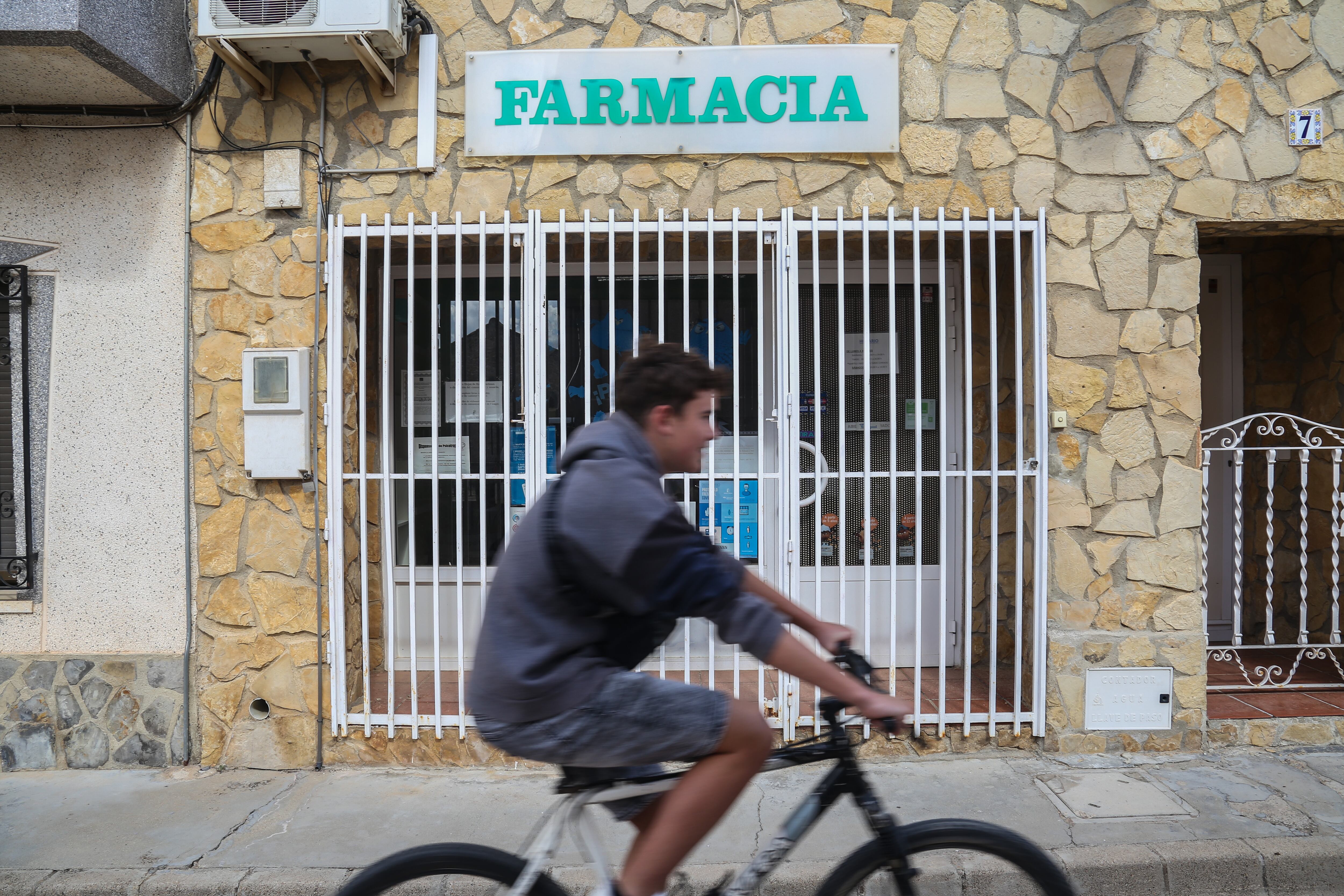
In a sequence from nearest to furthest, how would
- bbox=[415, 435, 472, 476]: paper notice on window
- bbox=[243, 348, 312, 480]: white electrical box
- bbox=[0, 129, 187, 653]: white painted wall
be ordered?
1. bbox=[243, 348, 312, 480]: white electrical box
2. bbox=[0, 129, 187, 653]: white painted wall
3. bbox=[415, 435, 472, 476]: paper notice on window

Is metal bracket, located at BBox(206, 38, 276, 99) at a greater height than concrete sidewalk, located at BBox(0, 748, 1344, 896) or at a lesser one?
greater

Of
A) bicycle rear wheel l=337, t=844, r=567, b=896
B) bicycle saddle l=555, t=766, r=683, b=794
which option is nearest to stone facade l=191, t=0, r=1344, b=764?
bicycle rear wheel l=337, t=844, r=567, b=896

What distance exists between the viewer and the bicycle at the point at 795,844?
2107 mm

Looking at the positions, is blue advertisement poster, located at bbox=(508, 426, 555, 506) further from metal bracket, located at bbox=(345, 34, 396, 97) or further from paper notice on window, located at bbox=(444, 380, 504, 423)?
metal bracket, located at bbox=(345, 34, 396, 97)

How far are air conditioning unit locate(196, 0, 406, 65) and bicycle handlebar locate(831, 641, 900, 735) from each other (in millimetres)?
3660

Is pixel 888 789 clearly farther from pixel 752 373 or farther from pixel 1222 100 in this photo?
pixel 1222 100

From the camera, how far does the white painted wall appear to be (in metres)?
4.67

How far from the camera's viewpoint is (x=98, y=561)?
466cm

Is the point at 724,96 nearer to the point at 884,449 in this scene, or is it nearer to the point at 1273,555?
the point at 884,449

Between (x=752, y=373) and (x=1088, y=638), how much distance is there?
2245 millimetres

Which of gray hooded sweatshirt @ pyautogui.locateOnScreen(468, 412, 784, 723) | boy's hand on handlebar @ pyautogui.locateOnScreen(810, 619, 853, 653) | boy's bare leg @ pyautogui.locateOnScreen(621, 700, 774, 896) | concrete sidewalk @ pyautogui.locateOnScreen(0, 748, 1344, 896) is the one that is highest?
gray hooded sweatshirt @ pyautogui.locateOnScreen(468, 412, 784, 723)

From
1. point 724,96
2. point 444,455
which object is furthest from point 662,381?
point 444,455

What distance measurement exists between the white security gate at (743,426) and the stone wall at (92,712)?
0.85 meters

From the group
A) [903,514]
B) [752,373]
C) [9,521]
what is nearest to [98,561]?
[9,521]
